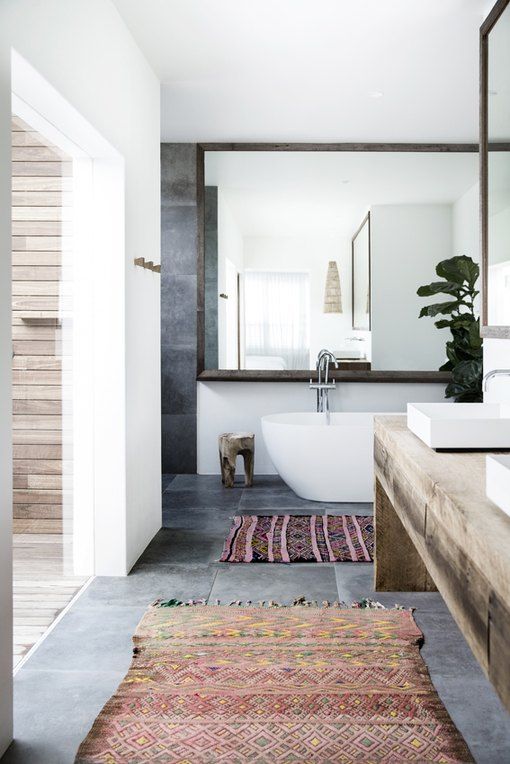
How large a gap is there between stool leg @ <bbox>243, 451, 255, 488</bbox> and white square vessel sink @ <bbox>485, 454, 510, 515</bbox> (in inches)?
156

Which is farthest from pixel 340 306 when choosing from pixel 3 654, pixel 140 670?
pixel 3 654

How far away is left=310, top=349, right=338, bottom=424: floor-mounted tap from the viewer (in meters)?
5.83

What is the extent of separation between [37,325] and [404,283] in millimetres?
3625

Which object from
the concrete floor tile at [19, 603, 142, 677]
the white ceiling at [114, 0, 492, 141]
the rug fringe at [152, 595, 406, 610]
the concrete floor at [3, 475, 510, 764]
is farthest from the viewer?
the white ceiling at [114, 0, 492, 141]

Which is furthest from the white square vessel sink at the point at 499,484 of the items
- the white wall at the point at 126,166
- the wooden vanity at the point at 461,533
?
the white wall at the point at 126,166

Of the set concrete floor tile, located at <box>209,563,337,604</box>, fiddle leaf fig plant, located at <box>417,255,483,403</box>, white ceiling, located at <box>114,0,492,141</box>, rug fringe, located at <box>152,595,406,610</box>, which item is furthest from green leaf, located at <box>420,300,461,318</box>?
rug fringe, located at <box>152,595,406,610</box>

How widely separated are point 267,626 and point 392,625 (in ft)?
1.55

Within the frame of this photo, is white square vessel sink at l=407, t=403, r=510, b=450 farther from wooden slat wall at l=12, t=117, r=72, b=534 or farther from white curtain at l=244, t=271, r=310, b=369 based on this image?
white curtain at l=244, t=271, r=310, b=369

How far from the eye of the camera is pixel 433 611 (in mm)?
3068

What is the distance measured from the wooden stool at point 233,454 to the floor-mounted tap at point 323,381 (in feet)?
2.05

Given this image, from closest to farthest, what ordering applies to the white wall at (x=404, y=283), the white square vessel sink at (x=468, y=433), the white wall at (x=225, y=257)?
the white square vessel sink at (x=468, y=433), the white wall at (x=404, y=283), the white wall at (x=225, y=257)

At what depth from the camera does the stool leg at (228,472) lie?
554 cm

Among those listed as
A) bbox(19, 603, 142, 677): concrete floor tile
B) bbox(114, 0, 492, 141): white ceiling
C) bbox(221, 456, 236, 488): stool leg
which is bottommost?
bbox(19, 603, 142, 677): concrete floor tile

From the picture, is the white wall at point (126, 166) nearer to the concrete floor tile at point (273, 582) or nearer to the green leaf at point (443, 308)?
the concrete floor tile at point (273, 582)
